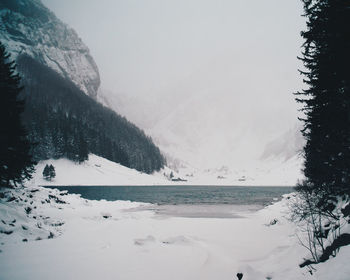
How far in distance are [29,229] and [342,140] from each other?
19.9m

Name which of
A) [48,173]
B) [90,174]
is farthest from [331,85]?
[90,174]

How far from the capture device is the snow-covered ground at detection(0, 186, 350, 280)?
10.2 m

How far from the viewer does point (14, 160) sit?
18812 millimetres

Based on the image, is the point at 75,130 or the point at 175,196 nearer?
the point at 175,196

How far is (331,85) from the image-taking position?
14.1m

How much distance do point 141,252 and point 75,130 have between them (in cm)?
12892

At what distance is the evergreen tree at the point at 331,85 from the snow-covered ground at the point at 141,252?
17.5ft

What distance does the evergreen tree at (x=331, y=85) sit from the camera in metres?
12.1

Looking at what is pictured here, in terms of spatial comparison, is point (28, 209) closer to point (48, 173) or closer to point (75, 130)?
point (48, 173)

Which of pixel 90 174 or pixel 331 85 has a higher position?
pixel 331 85

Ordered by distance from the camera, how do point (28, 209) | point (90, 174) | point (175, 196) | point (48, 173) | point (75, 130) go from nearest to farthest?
1. point (28, 209)
2. point (175, 196)
3. point (48, 173)
4. point (90, 174)
5. point (75, 130)

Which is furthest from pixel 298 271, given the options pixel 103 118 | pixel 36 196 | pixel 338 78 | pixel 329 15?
pixel 103 118

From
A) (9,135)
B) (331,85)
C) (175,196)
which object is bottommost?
(175,196)

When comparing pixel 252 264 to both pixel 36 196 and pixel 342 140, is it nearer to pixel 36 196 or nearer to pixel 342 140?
pixel 342 140
